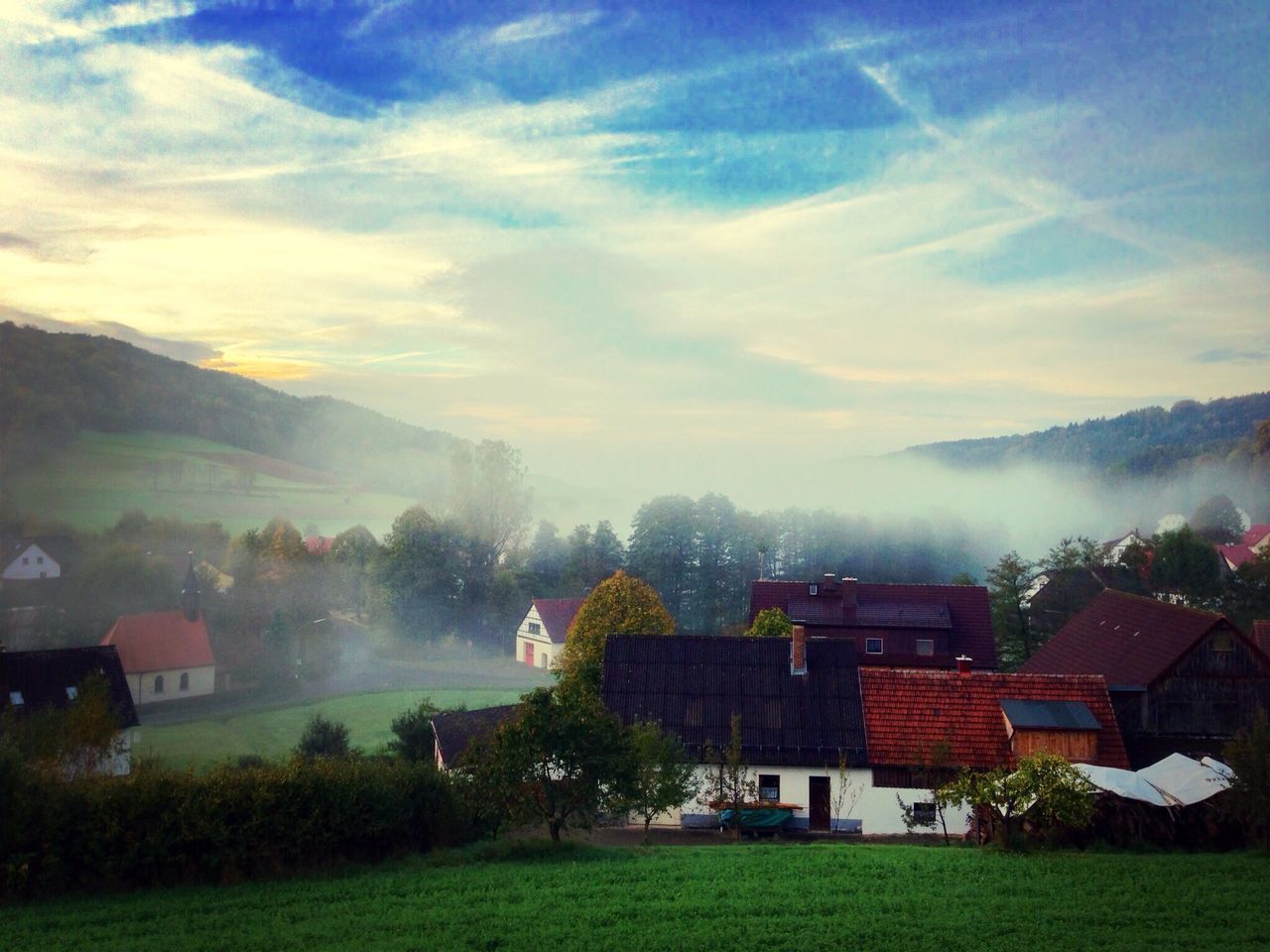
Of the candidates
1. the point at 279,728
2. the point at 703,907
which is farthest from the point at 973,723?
the point at 279,728

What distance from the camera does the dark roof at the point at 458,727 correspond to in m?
27.2

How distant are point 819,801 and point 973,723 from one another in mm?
4184

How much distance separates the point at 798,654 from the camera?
26.2 meters

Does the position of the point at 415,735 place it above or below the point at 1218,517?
below

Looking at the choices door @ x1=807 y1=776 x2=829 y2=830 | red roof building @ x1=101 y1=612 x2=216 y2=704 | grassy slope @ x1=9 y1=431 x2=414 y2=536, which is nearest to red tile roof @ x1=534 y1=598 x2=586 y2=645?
grassy slope @ x1=9 y1=431 x2=414 y2=536

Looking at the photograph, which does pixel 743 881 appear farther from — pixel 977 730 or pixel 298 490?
pixel 298 490

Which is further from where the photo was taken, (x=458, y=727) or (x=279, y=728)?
(x=279, y=728)

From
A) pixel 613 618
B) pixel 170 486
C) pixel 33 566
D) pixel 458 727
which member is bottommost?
pixel 458 727

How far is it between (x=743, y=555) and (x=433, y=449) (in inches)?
886

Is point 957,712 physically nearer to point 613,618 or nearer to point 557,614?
point 613,618

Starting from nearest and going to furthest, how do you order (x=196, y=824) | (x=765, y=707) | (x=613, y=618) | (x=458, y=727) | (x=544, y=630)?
1. (x=196, y=824)
2. (x=765, y=707)
3. (x=458, y=727)
4. (x=613, y=618)
5. (x=544, y=630)

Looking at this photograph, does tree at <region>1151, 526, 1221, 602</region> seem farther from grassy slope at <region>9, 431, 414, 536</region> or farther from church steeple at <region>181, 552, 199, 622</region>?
church steeple at <region>181, 552, 199, 622</region>

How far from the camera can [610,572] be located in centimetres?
6438

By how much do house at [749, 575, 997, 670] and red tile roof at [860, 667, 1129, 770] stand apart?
13.8 meters
